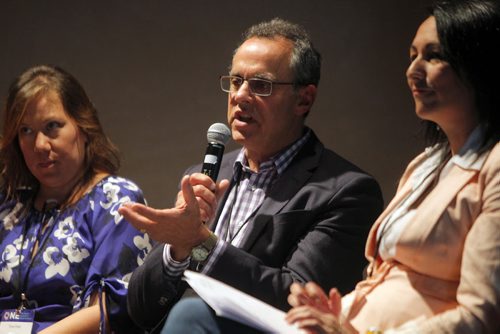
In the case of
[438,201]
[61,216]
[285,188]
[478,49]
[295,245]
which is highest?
[478,49]

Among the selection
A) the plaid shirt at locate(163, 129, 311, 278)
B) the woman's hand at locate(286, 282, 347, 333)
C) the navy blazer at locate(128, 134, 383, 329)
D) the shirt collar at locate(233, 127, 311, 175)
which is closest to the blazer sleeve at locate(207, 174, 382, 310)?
the navy blazer at locate(128, 134, 383, 329)

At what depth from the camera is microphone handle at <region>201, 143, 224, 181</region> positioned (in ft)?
8.11

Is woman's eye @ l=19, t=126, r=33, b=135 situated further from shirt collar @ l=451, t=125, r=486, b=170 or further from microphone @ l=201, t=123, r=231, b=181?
shirt collar @ l=451, t=125, r=486, b=170

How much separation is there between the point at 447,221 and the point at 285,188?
3.09 ft

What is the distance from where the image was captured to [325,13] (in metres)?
3.88

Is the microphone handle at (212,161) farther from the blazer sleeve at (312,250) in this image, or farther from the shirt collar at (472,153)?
the shirt collar at (472,153)

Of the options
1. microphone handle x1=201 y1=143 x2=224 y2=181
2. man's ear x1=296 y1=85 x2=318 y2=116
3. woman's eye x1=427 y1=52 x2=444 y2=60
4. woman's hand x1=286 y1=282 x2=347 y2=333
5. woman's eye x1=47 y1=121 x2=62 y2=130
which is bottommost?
woman's hand x1=286 y1=282 x2=347 y2=333

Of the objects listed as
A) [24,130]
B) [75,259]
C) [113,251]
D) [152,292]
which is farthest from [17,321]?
[24,130]

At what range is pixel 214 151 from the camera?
2506 mm

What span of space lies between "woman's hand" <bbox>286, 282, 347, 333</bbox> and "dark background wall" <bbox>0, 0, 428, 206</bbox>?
2128 millimetres

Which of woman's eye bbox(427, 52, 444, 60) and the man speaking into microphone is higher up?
woman's eye bbox(427, 52, 444, 60)

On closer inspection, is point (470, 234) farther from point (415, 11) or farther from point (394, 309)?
point (415, 11)

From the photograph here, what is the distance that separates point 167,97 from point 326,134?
0.89 m

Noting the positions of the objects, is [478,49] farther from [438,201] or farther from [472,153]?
[438,201]
